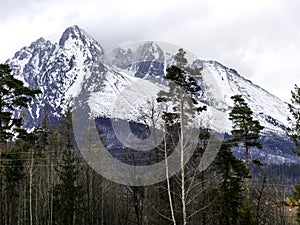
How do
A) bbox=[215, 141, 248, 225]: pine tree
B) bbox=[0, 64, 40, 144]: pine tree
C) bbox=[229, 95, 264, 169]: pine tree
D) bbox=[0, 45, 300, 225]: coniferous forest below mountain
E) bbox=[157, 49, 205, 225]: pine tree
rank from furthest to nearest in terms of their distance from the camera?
bbox=[229, 95, 264, 169]: pine tree < bbox=[215, 141, 248, 225]: pine tree < bbox=[0, 64, 40, 144]: pine tree < bbox=[0, 45, 300, 225]: coniferous forest below mountain < bbox=[157, 49, 205, 225]: pine tree

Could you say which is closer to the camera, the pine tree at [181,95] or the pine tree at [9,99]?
the pine tree at [181,95]

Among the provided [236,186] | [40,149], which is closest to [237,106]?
[236,186]

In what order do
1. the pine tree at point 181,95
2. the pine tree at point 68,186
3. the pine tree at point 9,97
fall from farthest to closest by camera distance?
the pine tree at point 68,186
the pine tree at point 9,97
the pine tree at point 181,95

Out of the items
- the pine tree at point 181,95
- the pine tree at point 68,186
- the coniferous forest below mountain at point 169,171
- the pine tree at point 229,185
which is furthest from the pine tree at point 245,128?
the pine tree at point 68,186

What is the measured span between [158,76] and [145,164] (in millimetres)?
5758

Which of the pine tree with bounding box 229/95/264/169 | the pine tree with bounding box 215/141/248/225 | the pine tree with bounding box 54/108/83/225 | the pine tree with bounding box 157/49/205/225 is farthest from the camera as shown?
the pine tree with bounding box 229/95/264/169

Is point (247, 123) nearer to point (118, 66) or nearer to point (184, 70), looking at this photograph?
point (184, 70)

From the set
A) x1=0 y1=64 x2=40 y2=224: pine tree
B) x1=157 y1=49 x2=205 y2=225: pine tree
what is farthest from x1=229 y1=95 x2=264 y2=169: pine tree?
x1=0 y1=64 x2=40 y2=224: pine tree

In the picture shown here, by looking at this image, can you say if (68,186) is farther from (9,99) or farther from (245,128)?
(245,128)

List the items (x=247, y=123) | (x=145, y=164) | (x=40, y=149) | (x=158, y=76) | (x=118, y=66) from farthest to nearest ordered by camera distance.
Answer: (x=40, y=149)
(x=247, y=123)
(x=145, y=164)
(x=158, y=76)
(x=118, y=66)

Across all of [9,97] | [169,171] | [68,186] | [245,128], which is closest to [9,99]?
[9,97]

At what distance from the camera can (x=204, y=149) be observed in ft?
92.9

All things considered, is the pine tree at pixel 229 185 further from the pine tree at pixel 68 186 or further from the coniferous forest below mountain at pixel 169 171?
the pine tree at pixel 68 186

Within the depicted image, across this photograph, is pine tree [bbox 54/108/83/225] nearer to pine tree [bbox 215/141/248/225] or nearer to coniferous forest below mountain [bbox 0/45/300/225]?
coniferous forest below mountain [bbox 0/45/300/225]
